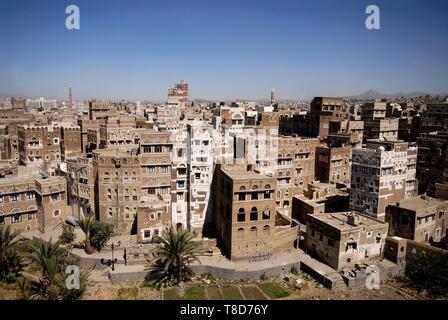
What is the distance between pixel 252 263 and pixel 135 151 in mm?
19070

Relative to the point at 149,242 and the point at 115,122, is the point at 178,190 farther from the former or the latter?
the point at 115,122

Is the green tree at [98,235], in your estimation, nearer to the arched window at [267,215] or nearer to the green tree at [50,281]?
the green tree at [50,281]

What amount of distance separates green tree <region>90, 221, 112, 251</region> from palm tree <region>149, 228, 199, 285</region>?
5855 mm

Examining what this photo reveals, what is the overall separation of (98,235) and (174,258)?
8.85m

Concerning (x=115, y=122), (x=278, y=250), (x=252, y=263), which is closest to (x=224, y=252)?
(x=252, y=263)

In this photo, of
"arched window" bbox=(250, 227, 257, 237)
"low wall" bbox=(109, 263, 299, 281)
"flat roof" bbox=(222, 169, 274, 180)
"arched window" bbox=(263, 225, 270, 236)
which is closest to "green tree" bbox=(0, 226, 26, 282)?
"low wall" bbox=(109, 263, 299, 281)

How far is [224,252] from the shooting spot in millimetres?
37406

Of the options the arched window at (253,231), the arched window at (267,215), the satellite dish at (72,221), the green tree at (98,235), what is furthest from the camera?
the satellite dish at (72,221)

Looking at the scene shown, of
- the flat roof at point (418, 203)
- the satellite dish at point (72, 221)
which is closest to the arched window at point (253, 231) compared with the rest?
the flat roof at point (418, 203)

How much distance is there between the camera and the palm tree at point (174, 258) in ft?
108

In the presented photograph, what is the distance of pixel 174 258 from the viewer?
32.6 meters

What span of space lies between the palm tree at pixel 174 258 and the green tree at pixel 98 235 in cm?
586

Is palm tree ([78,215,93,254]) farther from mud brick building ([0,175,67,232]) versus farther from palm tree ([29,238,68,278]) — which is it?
mud brick building ([0,175,67,232])
